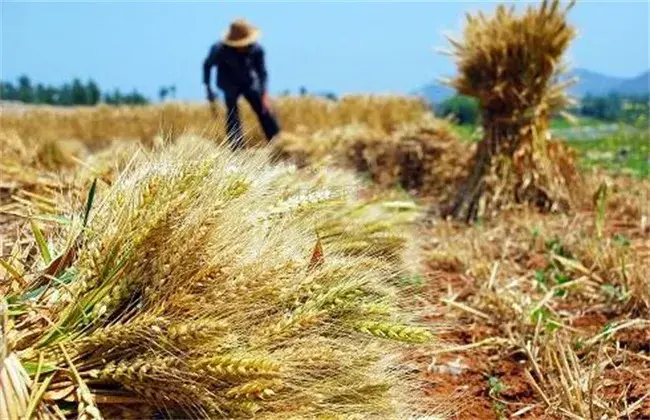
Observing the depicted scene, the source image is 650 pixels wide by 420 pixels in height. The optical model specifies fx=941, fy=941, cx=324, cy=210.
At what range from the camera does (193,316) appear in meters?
1.60

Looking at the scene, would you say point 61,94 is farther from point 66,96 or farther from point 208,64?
point 208,64

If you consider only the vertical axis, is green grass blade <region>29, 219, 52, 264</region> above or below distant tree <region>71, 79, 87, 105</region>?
above

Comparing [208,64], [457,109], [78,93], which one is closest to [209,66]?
[208,64]

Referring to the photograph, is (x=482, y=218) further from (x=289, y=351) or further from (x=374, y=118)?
(x=374, y=118)

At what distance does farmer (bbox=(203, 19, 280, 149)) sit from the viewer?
12250 mm

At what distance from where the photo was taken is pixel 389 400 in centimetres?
177

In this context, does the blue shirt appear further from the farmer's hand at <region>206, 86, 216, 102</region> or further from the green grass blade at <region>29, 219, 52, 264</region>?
the green grass blade at <region>29, 219, 52, 264</region>

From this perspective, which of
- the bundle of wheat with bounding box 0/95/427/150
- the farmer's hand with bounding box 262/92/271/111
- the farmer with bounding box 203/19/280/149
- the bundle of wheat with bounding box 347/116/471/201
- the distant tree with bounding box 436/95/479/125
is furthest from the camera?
the bundle of wheat with bounding box 0/95/427/150

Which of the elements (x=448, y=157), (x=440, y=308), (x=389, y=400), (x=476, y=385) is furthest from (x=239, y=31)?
(x=389, y=400)

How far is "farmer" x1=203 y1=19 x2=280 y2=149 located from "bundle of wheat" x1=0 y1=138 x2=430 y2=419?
1049cm

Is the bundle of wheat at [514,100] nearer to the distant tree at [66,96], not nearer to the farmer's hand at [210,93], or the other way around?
the farmer's hand at [210,93]

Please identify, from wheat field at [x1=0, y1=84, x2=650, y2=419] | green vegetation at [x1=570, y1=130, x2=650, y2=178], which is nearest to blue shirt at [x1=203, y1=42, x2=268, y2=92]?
green vegetation at [x1=570, y1=130, x2=650, y2=178]

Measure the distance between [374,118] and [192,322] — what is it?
15.9 metres

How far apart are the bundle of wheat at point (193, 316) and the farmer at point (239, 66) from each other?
10486mm
